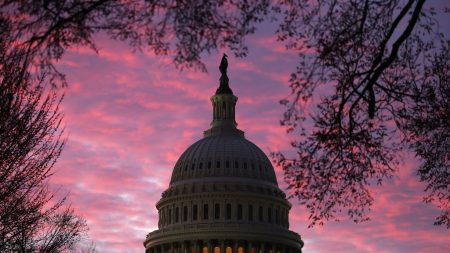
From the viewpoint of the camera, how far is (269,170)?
183250 mm

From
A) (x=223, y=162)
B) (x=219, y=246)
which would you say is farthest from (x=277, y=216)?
(x=223, y=162)

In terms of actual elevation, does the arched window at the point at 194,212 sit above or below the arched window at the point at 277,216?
below

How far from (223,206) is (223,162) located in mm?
10836

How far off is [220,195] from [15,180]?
132811 mm

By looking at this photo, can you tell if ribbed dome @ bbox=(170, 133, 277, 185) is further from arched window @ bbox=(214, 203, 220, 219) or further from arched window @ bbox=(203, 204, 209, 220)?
arched window @ bbox=(203, 204, 209, 220)

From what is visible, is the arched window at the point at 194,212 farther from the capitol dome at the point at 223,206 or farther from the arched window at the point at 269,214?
the arched window at the point at 269,214

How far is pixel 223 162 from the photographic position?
17688 cm

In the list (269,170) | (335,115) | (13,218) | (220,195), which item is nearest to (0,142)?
(13,218)

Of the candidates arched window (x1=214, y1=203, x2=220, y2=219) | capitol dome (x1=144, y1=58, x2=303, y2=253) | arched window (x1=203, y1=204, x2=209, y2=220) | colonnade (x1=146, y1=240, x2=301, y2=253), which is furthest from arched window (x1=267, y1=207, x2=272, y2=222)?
arched window (x1=203, y1=204, x2=209, y2=220)

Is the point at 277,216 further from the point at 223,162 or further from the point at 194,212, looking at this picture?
the point at 194,212

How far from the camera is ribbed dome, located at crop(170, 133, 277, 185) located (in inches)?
6909

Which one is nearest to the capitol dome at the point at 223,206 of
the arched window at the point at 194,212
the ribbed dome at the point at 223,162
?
the ribbed dome at the point at 223,162

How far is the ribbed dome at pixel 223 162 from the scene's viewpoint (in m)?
176

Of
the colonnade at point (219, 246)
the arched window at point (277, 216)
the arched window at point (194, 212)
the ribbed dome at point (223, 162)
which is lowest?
the colonnade at point (219, 246)
